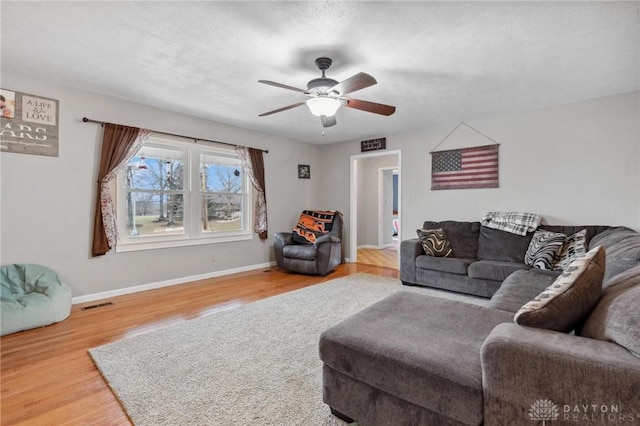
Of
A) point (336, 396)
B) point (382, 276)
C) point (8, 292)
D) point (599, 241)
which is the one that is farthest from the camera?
point (382, 276)

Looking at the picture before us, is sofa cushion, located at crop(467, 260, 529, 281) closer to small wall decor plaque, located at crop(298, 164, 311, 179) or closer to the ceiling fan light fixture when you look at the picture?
the ceiling fan light fixture

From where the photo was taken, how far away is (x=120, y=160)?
367 centimetres

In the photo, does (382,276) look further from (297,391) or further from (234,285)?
(297,391)

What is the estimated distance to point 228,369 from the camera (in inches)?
79.2

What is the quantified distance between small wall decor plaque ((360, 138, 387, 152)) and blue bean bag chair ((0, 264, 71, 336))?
488cm

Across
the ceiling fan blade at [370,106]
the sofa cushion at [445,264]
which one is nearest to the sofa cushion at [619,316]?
the ceiling fan blade at [370,106]

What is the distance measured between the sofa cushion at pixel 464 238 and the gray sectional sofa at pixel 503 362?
2464 mm

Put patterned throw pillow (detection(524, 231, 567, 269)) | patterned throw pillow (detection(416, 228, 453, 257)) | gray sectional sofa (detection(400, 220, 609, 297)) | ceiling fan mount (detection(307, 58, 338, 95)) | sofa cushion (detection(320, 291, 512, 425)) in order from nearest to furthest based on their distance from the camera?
sofa cushion (detection(320, 291, 512, 425)) → ceiling fan mount (detection(307, 58, 338, 95)) → patterned throw pillow (detection(524, 231, 567, 269)) → gray sectional sofa (detection(400, 220, 609, 297)) → patterned throw pillow (detection(416, 228, 453, 257))

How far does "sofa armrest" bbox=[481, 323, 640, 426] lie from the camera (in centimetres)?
90

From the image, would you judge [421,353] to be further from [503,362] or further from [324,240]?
[324,240]

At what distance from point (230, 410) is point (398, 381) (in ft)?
3.20

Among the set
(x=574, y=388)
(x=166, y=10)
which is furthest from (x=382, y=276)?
(x=166, y=10)

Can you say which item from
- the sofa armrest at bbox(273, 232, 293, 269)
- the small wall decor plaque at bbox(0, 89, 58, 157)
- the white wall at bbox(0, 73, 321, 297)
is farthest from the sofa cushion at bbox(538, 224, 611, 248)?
the small wall decor plaque at bbox(0, 89, 58, 157)

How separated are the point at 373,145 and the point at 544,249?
3.23 metres
